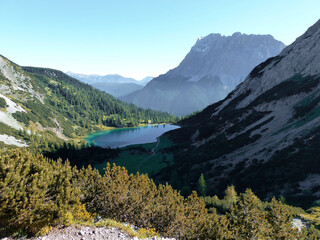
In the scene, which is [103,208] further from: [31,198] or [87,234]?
[31,198]

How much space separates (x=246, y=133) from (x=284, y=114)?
16815 mm

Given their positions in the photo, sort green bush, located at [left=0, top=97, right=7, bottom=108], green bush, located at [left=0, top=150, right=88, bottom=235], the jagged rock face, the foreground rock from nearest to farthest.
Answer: green bush, located at [left=0, top=150, right=88, bottom=235]
the foreground rock
the jagged rock face
green bush, located at [left=0, top=97, right=7, bottom=108]

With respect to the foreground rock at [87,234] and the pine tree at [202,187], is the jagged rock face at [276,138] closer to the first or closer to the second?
the pine tree at [202,187]

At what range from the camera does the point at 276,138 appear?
65812mm

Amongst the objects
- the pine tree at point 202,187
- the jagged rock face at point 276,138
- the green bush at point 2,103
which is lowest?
the pine tree at point 202,187

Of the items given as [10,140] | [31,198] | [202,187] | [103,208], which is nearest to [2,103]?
[10,140]

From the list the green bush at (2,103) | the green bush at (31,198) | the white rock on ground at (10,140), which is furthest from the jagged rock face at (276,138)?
the green bush at (2,103)

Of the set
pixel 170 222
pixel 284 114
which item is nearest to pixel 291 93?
pixel 284 114

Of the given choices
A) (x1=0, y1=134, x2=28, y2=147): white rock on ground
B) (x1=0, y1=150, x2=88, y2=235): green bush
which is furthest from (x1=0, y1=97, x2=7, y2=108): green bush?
(x1=0, y1=150, x2=88, y2=235): green bush

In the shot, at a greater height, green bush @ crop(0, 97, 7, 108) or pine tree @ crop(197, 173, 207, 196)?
green bush @ crop(0, 97, 7, 108)

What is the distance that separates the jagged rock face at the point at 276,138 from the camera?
45.7 metres

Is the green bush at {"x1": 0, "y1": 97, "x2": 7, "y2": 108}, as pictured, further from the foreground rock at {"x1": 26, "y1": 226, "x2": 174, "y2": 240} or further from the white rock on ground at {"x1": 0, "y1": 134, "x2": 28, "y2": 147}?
the foreground rock at {"x1": 26, "y1": 226, "x2": 174, "y2": 240}

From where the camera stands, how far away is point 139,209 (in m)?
21.5

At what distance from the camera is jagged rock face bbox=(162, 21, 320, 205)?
4572 centimetres
